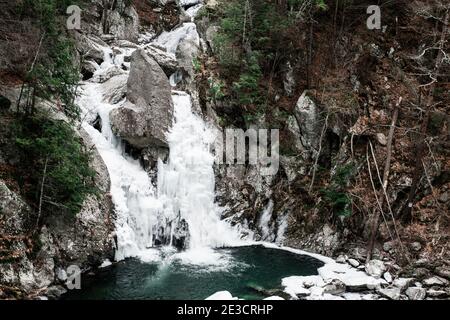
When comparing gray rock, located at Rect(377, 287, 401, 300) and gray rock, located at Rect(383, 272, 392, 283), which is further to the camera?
gray rock, located at Rect(383, 272, 392, 283)

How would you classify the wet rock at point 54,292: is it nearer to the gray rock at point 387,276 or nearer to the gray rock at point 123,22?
the gray rock at point 387,276

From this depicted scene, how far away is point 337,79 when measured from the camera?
1750 cm

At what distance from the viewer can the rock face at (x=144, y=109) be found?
15.6 m

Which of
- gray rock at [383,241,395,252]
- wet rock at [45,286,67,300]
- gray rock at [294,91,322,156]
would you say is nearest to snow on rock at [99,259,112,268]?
wet rock at [45,286,67,300]

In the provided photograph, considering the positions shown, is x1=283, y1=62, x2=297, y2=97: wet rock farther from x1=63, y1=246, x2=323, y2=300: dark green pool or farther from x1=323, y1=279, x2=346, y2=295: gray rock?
x1=323, y1=279, x2=346, y2=295: gray rock

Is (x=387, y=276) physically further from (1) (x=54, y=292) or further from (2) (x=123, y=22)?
(2) (x=123, y=22)

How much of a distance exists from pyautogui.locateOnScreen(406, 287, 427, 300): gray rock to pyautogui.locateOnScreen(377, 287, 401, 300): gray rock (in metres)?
0.30

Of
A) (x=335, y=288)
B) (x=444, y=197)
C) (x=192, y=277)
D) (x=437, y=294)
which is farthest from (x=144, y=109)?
(x=437, y=294)

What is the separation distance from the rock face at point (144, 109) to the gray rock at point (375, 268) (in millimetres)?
9330

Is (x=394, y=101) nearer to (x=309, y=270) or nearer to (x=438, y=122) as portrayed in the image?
(x=438, y=122)

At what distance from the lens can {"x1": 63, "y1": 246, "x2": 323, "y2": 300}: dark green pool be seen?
1093 cm
